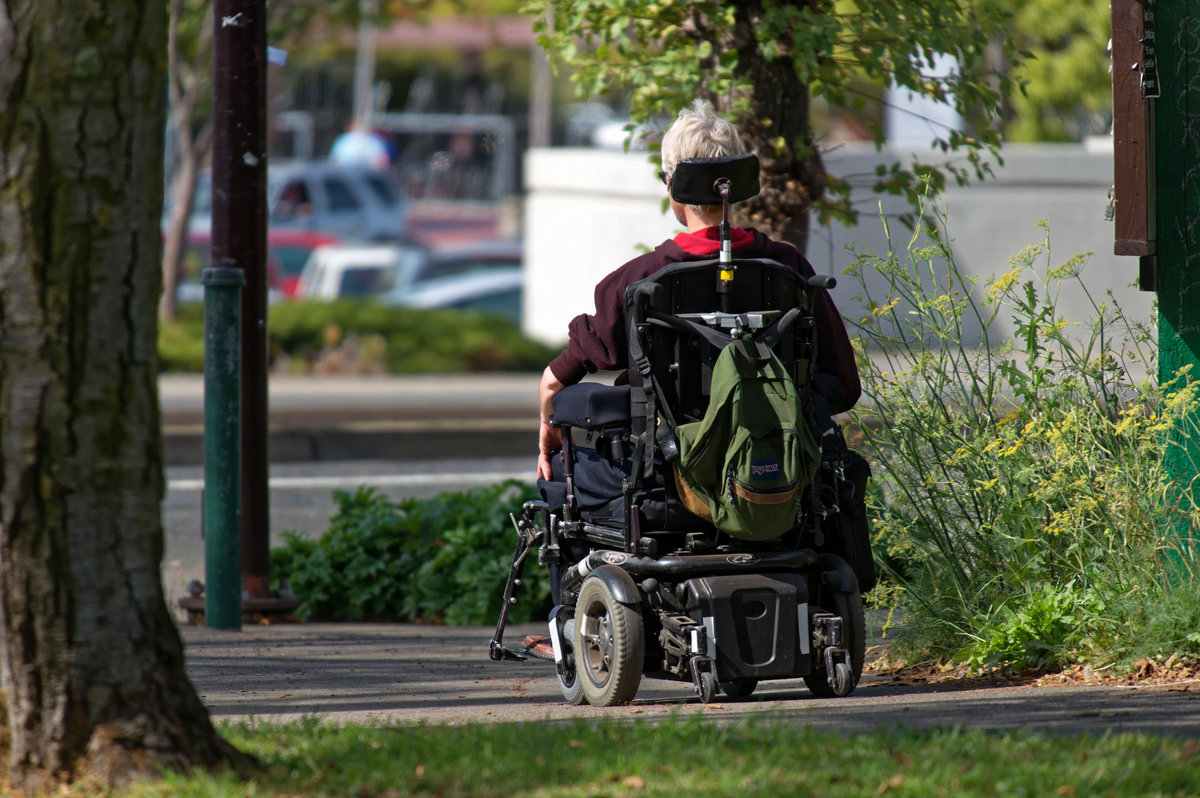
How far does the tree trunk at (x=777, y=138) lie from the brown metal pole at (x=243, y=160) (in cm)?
208

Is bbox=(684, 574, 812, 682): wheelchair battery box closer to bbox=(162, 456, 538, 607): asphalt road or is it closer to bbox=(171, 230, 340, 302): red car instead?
bbox=(162, 456, 538, 607): asphalt road

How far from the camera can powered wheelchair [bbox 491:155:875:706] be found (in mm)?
4082

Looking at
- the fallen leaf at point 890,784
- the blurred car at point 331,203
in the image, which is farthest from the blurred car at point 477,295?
the fallen leaf at point 890,784

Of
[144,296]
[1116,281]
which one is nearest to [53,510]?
[144,296]

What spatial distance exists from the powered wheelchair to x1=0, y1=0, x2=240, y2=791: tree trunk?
143 cm

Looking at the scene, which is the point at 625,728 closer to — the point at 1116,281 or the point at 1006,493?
the point at 1006,493

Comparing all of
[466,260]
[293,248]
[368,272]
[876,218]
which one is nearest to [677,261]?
[876,218]

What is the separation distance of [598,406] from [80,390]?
1573mm

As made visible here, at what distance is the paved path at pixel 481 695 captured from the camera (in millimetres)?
3867

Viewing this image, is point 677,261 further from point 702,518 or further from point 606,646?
point 606,646

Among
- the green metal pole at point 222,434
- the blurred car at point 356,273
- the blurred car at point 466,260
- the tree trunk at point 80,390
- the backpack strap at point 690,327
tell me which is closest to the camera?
the tree trunk at point 80,390

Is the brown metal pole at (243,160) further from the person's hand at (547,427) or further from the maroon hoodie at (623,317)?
the maroon hoodie at (623,317)

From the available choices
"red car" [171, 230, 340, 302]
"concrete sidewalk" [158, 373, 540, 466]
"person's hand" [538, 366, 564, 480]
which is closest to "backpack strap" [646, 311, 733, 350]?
"person's hand" [538, 366, 564, 480]

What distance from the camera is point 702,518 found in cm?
420
